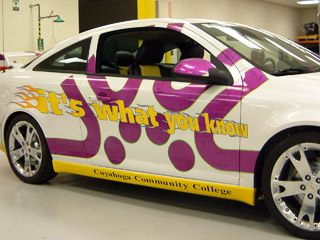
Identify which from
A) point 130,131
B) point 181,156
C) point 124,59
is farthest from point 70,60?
point 181,156

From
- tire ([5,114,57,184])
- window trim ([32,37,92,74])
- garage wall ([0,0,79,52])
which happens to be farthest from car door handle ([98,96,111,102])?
garage wall ([0,0,79,52])

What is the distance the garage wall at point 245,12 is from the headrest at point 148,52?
10260mm

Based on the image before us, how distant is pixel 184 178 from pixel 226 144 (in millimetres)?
401

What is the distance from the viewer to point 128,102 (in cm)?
338

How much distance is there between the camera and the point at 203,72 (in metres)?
2.97

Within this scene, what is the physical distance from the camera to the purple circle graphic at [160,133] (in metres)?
3.21

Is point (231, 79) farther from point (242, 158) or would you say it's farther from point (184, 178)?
point (184, 178)

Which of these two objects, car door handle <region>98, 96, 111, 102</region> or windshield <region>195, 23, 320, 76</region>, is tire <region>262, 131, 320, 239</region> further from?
car door handle <region>98, 96, 111, 102</region>

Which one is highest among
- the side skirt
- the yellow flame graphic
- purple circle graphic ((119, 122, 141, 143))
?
the yellow flame graphic

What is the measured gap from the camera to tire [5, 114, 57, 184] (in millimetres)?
4016

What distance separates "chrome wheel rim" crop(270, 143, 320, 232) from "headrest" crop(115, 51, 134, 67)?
158 centimetres

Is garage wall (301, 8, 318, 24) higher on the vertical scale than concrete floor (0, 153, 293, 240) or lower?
higher

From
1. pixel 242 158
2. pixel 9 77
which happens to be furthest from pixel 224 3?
pixel 242 158

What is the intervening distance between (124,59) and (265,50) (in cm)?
117
